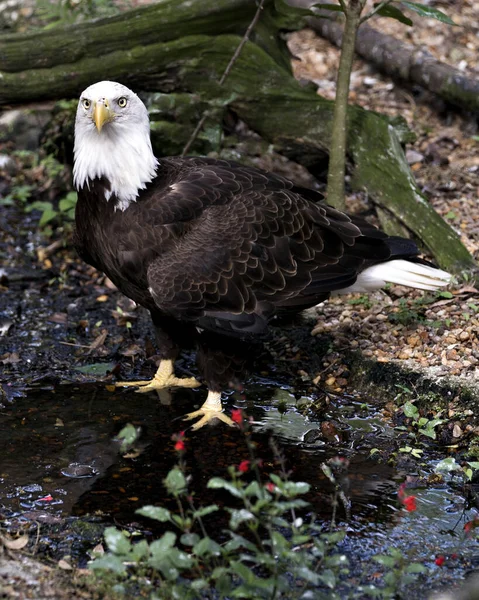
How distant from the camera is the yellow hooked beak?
188 inches

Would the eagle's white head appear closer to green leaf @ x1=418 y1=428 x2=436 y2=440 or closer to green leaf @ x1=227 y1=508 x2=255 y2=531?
green leaf @ x1=418 y1=428 x2=436 y2=440

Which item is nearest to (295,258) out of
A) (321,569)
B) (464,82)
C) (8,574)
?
(321,569)

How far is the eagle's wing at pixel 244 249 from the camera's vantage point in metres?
4.96

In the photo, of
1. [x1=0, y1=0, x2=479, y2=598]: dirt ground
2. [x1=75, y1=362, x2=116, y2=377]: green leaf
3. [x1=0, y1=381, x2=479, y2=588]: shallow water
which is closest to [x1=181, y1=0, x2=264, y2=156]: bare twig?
[x1=0, y1=0, x2=479, y2=598]: dirt ground

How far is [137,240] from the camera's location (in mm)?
4961

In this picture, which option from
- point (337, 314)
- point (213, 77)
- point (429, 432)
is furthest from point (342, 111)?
point (429, 432)

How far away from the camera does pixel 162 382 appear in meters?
5.73

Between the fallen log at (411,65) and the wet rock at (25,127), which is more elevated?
the fallen log at (411,65)

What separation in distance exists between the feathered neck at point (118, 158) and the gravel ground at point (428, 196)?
1663 millimetres

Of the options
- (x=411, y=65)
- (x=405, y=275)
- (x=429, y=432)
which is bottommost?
(x=429, y=432)

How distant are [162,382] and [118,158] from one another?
1.48m

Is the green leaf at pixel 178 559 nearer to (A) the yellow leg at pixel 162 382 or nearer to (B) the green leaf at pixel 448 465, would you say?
(B) the green leaf at pixel 448 465

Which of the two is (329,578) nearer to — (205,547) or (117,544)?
(205,547)

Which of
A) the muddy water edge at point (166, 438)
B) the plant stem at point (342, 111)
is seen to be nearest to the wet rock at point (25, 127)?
the muddy water edge at point (166, 438)
